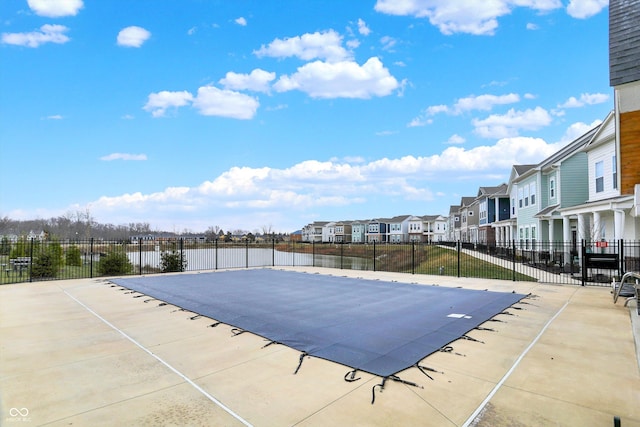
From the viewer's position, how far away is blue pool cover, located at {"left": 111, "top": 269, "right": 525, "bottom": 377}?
4.68 metres

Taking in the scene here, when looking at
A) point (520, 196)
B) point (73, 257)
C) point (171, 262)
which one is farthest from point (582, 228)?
point (73, 257)

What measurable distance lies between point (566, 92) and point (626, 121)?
10884 millimetres

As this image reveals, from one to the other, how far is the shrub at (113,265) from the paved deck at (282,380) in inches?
367

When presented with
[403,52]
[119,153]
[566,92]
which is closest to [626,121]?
[566,92]

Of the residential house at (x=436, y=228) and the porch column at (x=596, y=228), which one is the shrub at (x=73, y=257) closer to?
the porch column at (x=596, y=228)

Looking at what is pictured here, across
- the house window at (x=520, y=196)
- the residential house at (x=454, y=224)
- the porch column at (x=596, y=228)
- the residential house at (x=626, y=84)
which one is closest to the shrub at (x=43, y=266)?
the residential house at (x=626, y=84)

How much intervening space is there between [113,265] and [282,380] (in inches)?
564

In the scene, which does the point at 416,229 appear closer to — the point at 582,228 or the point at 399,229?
the point at 399,229

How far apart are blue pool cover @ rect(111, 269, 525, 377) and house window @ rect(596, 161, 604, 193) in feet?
32.1

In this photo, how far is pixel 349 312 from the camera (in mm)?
7039

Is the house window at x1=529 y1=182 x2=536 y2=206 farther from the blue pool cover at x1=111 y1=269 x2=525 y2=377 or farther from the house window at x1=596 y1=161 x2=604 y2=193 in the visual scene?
the blue pool cover at x1=111 y1=269 x2=525 y2=377

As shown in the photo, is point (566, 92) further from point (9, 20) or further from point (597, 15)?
point (9, 20)

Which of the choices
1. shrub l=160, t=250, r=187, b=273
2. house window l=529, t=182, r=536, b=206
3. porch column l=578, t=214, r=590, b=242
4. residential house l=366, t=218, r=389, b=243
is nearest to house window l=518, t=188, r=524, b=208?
house window l=529, t=182, r=536, b=206

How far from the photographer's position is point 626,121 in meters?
6.22
